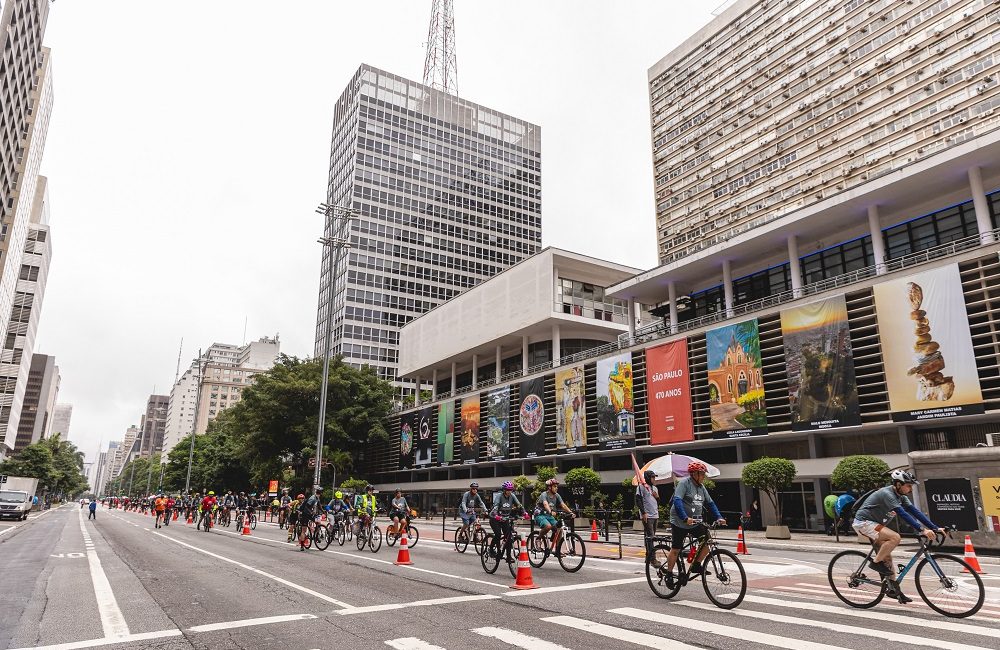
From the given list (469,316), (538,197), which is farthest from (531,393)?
(538,197)

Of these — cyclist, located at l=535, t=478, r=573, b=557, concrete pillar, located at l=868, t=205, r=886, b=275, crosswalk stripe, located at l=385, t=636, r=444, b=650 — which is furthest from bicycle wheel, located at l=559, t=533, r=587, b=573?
concrete pillar, located at l=868, t=205, r=886, b=275

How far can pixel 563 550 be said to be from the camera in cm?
1333

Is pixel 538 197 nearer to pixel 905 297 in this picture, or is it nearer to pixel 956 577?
pixel 905 297

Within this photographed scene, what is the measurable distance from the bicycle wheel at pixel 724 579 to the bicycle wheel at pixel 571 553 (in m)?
4.45

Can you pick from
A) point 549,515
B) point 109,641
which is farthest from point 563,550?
point 109,641

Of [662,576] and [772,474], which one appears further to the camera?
[772,474]

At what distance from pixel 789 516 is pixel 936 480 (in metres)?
18.6

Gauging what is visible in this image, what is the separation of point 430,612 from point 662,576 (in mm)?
3586

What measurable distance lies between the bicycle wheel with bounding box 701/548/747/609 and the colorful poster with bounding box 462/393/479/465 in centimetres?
4799

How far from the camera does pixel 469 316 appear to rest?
208 feet

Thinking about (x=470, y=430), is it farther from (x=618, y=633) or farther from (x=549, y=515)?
(x=618, y=633)

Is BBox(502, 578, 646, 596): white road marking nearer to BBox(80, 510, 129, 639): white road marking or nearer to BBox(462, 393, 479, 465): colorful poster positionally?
BBox(80, 510, 129, 639): white road marking

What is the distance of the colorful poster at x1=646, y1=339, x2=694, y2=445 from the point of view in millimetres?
37469

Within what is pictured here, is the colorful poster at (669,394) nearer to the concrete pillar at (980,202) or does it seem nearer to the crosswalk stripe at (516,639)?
the concrete pillar at (980,202)
